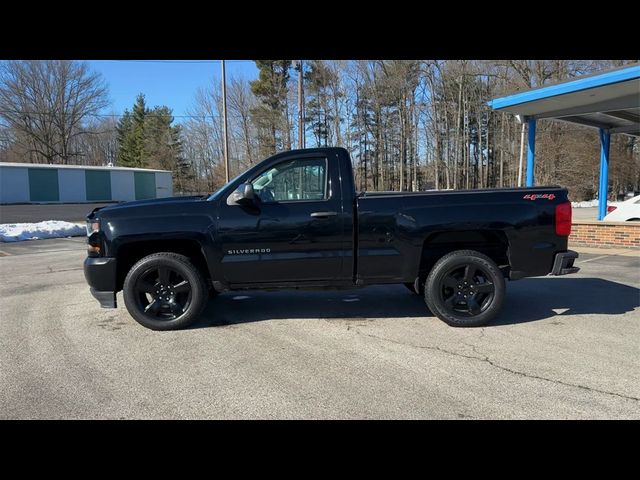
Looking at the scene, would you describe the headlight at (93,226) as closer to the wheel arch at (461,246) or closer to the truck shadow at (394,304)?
the truck shadow at (394,304)

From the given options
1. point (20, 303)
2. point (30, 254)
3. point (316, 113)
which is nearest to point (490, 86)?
point (316, 113)

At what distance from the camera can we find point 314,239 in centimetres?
495

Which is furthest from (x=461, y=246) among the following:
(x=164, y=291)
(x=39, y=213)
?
(x=39, y=213)

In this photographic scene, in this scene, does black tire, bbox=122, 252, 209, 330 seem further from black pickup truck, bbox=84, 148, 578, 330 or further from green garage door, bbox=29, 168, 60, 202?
green garage door, bbox=29, 168, 60, 202

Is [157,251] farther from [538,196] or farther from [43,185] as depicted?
[43,185]

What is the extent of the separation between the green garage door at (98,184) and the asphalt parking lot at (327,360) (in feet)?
85.2

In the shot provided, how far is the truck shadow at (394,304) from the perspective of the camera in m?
5.48

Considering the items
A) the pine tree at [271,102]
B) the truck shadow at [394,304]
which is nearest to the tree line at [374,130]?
the pine tree at [271,102]

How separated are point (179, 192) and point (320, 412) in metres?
54.5

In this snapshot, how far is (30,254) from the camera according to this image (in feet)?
39.4

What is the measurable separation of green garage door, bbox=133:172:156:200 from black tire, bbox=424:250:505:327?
103 feet

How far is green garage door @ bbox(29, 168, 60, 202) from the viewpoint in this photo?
26542mm

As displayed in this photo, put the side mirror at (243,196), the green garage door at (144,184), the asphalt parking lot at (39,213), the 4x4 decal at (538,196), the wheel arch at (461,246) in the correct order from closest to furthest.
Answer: the side mirror at (243,196), the 4x4 decal at (538,196), the wheel arch at (461,246), the asphalt parking lot at (39,213), the green garage door at (144,184)
